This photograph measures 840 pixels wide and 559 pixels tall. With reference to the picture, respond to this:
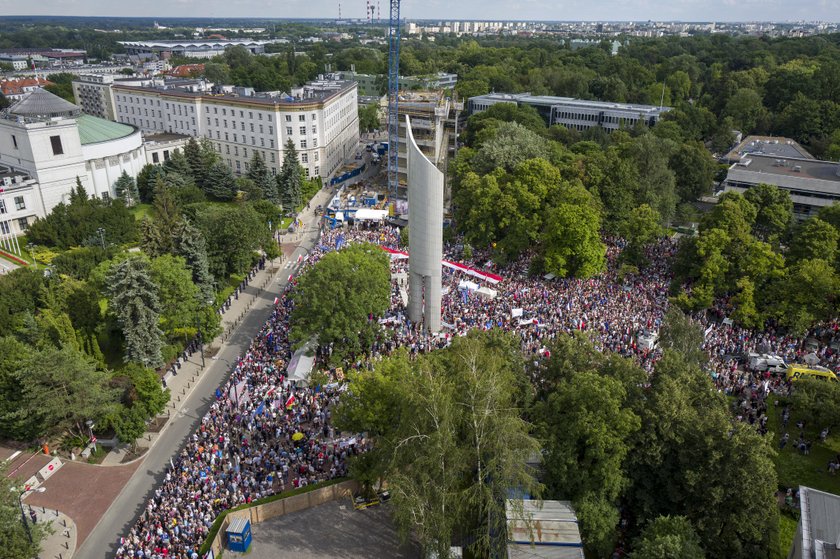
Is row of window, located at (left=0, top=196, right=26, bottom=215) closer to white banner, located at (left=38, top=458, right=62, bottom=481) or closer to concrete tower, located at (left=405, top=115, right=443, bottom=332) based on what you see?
white banner, located at (left=38, top=458, right=62, bottom=481)

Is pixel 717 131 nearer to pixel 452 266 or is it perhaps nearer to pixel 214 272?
pixel 452 266

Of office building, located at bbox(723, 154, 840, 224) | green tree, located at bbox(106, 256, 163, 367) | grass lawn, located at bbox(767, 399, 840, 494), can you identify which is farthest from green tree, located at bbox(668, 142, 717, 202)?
green tree, located at bbox(106, 256, 163, 367)

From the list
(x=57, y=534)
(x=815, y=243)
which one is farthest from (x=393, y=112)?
(x=57, y=534)

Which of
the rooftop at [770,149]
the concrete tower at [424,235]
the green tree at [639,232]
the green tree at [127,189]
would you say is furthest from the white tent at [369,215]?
the rooftop at [770,149]

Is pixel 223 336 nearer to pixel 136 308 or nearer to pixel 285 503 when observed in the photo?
pixel 136 308

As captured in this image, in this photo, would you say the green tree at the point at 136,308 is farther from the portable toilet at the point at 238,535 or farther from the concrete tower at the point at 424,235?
the concrete tower at the point at 424,235
